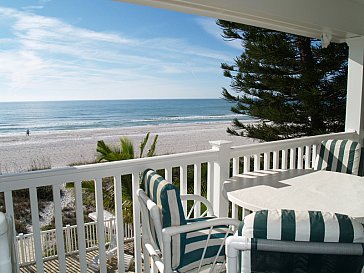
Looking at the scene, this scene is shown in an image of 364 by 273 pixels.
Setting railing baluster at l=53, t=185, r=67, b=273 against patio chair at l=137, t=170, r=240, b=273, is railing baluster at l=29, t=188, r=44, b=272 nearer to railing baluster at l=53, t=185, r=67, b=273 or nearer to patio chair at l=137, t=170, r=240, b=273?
railing baluster at l=53, t=185, r=67, b=273

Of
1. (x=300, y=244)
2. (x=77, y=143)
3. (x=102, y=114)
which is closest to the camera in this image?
(x=300, y=244)

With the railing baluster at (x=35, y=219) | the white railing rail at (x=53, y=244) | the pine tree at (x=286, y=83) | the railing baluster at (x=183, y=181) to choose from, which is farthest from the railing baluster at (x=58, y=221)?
the pine tree at (x=286, y=83)

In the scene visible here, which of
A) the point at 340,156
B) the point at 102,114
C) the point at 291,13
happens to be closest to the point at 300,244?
the point at 340,156

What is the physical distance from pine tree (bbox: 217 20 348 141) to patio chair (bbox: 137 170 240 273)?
27.1ft

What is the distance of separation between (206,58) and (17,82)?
17106 millimetres

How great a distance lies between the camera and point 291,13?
10.7 feet

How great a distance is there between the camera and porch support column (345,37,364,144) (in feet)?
13.4

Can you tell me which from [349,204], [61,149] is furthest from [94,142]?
[349,204]

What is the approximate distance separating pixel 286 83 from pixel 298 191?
8.44 m

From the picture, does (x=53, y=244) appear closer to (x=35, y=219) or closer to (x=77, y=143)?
(x=35, y=219)

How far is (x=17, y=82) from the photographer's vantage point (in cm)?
2580

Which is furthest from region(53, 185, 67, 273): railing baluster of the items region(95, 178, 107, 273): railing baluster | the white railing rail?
the white railing rail

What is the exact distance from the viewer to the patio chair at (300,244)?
3.25ft

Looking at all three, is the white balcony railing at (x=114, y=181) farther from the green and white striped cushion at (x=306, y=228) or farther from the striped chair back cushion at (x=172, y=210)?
the green and white striped cushion at (x=306, y=228)
